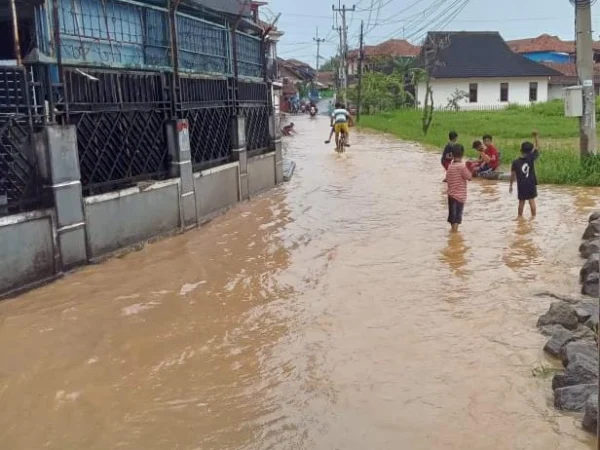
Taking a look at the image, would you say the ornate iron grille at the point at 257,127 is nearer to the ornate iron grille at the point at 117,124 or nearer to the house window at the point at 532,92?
the ornate iron grille at the point at 117,124

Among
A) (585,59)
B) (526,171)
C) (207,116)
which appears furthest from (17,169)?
(585,59)

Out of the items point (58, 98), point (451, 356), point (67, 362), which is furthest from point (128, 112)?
point (451, 356)

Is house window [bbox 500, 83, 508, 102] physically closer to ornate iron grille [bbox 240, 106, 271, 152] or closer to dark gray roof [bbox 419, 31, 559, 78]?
dark gray roof [bbox 419, 31, 559, 78]

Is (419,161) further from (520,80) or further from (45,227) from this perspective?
(520,80)

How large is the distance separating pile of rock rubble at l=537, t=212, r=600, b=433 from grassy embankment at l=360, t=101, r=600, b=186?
844 cm

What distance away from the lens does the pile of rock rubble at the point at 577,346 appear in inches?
202

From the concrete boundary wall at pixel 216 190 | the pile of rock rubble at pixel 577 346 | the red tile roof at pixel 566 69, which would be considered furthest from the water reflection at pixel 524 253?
the red tile roof at pixel 566 69

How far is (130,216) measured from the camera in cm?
1040

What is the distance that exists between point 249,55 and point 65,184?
890 centimetres

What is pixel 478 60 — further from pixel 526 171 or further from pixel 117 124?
pixel 117 124

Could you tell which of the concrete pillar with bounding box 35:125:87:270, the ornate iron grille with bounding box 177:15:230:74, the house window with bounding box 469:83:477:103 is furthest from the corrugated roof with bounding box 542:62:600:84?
Result: the concrete pillar with bounding box 35:125:87:270

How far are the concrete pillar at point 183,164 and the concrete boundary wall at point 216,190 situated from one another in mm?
319

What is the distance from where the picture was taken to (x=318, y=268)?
9758 mm

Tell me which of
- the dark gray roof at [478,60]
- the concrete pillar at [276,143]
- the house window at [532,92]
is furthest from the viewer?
the house window at [532,92]
